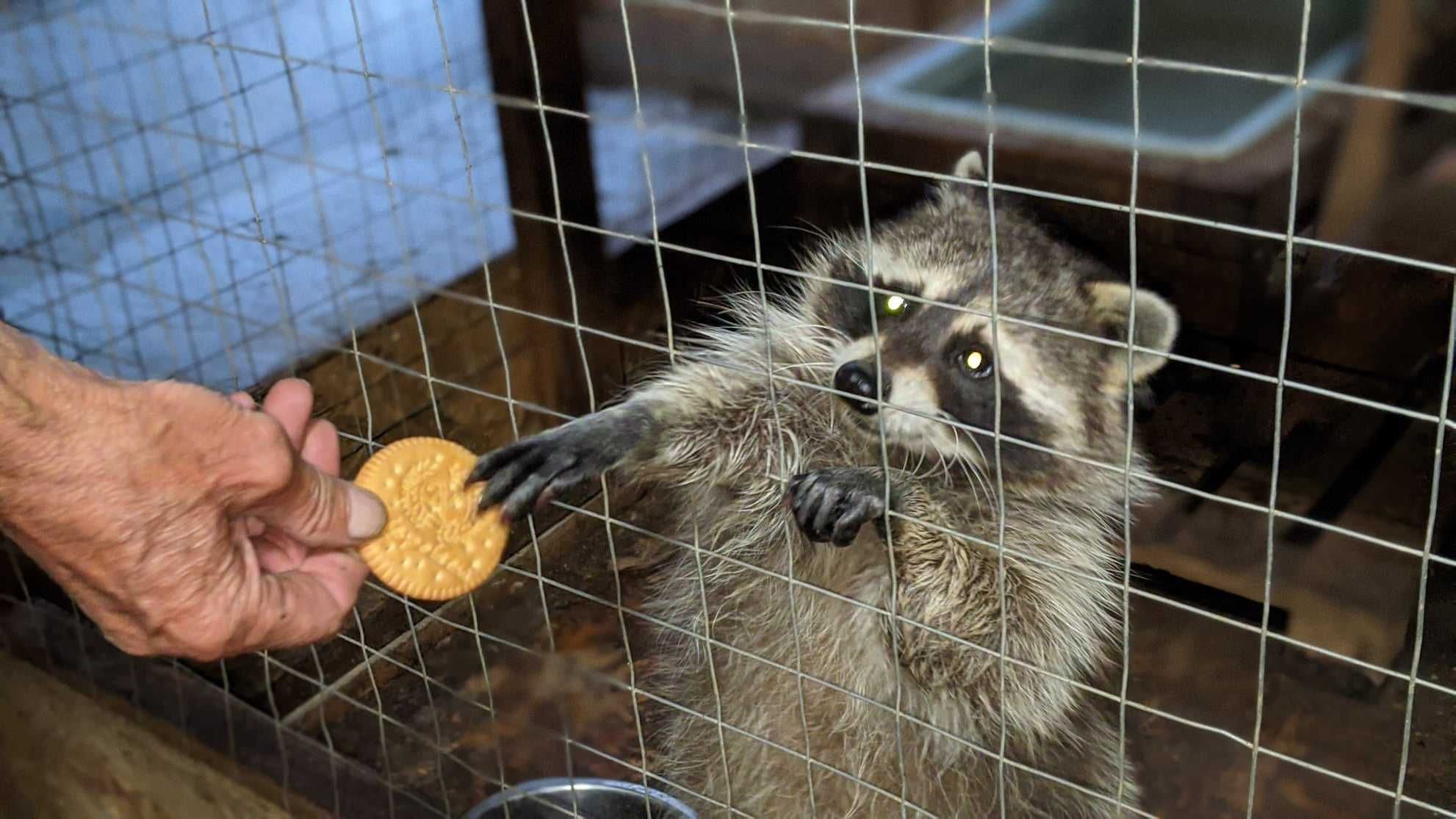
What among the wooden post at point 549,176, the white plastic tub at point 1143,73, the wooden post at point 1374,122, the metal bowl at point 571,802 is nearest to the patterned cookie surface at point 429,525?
the metal bowl at point 571,802

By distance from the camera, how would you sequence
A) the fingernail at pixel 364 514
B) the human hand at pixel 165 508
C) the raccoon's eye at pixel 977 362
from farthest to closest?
the raccoon's eye at pixel 977 362, the fingernail at pixel 364 514, the human hand at pixel 165 508

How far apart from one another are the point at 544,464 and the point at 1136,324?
670 millimetres

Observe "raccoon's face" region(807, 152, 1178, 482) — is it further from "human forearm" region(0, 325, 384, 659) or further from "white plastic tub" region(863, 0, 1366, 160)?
"white plastic tub" region(863, 0, 1366, 160)

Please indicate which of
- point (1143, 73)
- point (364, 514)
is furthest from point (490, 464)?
point (1143, 73)

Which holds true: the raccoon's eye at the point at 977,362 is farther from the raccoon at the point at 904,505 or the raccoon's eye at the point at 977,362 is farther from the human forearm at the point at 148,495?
the human forearm at the point at 148,495

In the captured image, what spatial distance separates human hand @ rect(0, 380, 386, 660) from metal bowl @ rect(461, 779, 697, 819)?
0.65m

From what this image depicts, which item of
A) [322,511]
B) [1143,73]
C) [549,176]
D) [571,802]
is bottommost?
[1143,73]

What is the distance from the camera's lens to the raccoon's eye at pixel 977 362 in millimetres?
1618

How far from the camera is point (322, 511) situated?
1.36 meters

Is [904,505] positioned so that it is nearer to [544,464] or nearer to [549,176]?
[544,464]

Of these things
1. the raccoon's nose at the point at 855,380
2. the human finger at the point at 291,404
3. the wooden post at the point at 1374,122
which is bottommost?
the wooden post at the point at 1374,122

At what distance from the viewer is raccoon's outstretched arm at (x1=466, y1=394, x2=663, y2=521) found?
1516 millimetres

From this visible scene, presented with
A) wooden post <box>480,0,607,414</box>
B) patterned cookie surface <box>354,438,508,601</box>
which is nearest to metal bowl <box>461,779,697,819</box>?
patterned cookie surface <box>354,438,508,601</box>

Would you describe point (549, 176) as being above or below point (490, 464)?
below
